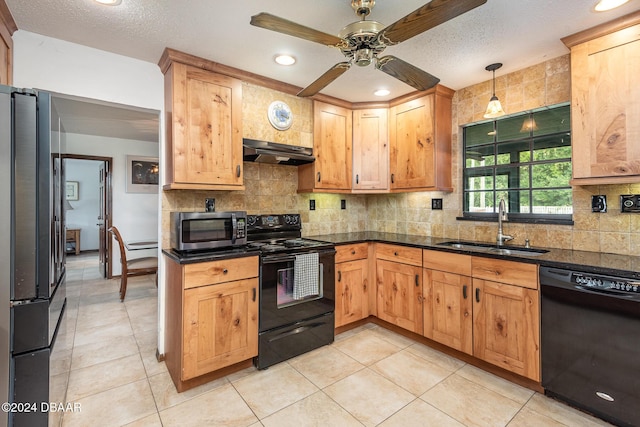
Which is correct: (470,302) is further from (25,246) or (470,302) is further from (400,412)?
(25,246)

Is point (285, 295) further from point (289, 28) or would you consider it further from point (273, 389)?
point (289, 28)

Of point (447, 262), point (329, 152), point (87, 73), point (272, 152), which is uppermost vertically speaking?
point (87, 73)

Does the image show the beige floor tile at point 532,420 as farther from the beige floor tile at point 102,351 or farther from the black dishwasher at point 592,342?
the beige floor tile at point 102,351

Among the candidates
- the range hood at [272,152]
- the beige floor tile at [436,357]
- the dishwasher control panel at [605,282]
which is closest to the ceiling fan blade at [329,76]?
the range hood at [272,152]

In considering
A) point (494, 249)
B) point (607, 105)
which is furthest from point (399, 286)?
point (607, 105)

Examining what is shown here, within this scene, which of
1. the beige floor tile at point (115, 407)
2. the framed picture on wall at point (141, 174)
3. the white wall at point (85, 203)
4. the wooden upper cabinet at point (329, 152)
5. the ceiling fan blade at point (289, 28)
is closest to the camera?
the ceiling fan blade at point (289, 28)

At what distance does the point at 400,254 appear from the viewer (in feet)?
9.38

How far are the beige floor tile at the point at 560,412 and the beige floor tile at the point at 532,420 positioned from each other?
4cm

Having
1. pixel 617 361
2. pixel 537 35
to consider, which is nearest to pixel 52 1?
pixel 537 35

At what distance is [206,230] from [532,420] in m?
2.45

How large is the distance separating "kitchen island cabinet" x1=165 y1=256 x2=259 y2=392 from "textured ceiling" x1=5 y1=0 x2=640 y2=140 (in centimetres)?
155

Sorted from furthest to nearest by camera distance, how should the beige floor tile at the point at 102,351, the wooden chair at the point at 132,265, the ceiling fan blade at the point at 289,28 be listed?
the wooden chair at the point at 132,265
the beige floor tile at the point at 102,351
the ceiling fan blade at the point at 289,28

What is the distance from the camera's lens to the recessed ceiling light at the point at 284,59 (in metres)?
2.31

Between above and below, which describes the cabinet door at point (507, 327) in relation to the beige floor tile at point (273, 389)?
above
